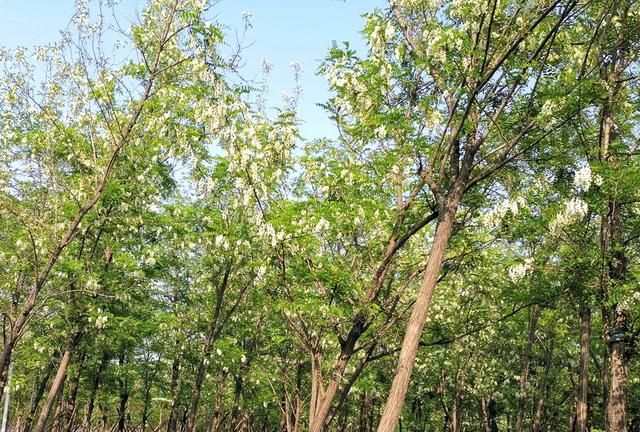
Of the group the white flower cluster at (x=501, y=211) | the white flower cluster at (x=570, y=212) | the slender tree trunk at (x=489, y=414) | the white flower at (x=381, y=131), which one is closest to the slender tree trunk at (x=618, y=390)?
the white flower cluster at (x=570, y=212)

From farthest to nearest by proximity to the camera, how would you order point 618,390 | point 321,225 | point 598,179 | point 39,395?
point 39,395, point 618,390, point 321,225, point 598,179

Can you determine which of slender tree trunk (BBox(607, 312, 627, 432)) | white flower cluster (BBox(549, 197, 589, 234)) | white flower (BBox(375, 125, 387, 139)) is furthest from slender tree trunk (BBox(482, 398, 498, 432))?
white flower (BBox(375, 125, 387, 139))

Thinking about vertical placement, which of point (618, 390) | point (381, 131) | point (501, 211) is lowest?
point (618, 390)

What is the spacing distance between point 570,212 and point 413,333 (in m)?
3.55

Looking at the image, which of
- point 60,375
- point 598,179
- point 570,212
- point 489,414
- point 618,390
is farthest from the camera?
point 489,414

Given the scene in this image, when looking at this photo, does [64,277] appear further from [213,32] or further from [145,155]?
[213,32]

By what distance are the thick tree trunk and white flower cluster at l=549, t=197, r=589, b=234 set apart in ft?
6.13

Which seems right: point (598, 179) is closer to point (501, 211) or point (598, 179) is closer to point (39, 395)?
point (501, 211)

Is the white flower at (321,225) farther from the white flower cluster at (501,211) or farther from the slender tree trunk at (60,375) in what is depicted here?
the slender tree trunk at (60,375)

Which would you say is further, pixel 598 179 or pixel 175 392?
pixel 175 392

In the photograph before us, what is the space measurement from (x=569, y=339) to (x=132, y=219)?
22.3m

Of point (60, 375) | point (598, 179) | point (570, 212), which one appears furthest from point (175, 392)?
point (598, 179)

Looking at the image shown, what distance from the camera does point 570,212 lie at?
9.26 m

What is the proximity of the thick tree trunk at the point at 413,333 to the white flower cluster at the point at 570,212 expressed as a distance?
6.13ft
